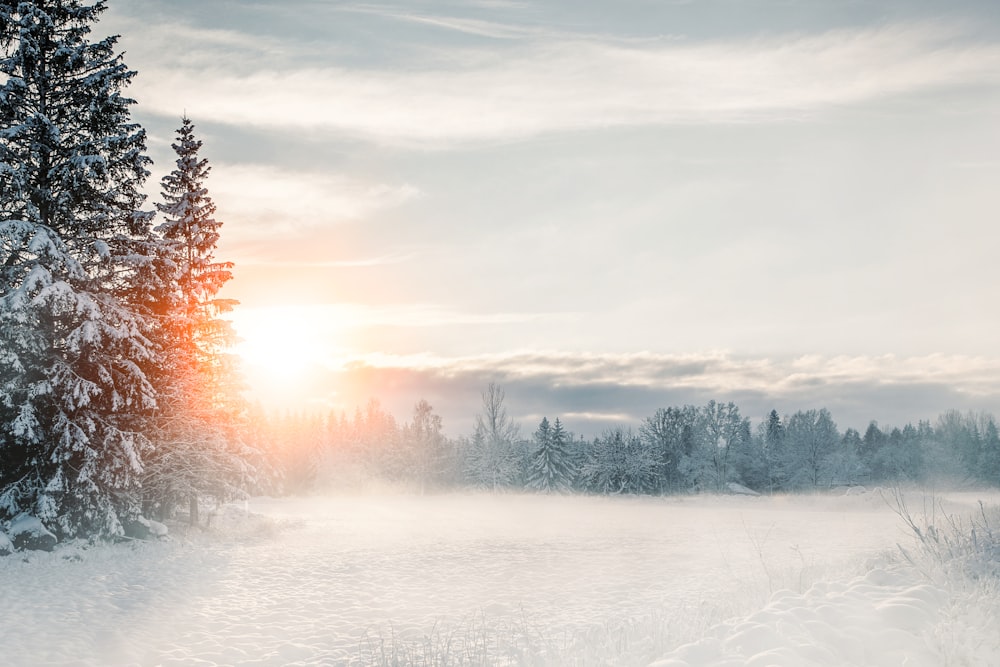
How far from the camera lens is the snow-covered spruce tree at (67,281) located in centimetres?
1702

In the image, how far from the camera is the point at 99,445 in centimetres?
1823

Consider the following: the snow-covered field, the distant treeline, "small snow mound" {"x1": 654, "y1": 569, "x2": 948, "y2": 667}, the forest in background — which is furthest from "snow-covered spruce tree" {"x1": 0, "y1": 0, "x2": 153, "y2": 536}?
the distant treeline

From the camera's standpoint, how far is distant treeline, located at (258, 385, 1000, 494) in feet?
235

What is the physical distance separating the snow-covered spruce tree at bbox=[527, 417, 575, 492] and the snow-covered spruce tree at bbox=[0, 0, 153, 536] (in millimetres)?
54941

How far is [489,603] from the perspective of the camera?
12805 mm

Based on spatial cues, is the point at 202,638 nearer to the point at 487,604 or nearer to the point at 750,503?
the point at 487,604

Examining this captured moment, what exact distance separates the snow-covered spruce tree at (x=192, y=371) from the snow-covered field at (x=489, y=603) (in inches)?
83.5

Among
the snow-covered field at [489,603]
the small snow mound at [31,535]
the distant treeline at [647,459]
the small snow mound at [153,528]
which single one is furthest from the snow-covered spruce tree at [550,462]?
the small snow mound at [31,535]

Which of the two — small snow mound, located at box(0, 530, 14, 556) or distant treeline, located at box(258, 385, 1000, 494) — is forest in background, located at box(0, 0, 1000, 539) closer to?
small snow mound, located at box(0, 530, 14, 556)

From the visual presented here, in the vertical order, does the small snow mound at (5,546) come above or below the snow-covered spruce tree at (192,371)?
below

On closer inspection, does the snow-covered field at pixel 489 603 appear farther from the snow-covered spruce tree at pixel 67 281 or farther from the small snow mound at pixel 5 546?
the snow-covered spruce tree at pixel 67 281

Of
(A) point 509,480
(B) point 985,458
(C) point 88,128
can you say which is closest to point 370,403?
(A) point 509,480

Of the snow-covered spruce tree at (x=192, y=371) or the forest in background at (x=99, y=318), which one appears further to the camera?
the snow-covered spruce tree at (x=192, y=371)

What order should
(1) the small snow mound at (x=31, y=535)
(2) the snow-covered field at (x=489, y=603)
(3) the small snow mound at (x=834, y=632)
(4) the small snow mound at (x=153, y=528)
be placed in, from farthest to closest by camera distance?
(4) the small snow mound at (x=153, y=528), (1) the small snow mound at (x=31, y=535), (2) the snow-covered field at (x=489, y=603), (3) the small snow mound at (x=834, y=632)
